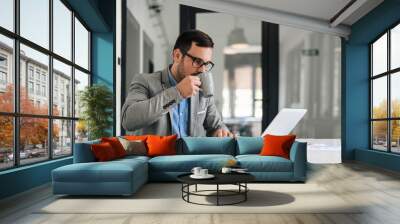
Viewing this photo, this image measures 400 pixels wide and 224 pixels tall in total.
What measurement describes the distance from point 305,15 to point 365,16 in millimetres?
1240

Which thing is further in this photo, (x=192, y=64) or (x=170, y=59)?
(x=170, y=59)

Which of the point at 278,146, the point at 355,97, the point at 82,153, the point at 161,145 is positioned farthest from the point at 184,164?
the point at 355,97

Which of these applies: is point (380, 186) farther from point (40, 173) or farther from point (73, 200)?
point (40, 173)

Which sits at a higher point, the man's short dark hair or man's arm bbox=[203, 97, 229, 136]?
the man's short dark hair

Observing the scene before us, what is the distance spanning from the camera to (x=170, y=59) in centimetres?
748

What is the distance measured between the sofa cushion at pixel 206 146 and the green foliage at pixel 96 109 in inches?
75.4

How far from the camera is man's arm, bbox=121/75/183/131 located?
245 inches

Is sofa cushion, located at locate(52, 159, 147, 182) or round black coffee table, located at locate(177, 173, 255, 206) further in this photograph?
sofa cushion, located at locate(52, 159, 147, 182)

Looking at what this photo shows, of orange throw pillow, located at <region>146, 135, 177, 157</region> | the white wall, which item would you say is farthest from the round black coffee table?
the white wall

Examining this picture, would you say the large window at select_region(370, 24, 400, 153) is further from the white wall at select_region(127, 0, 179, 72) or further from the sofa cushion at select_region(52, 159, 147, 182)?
the sofa cushion at select_region(52, 159, 147, 182)

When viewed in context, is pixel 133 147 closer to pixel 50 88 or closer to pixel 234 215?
pixel 50 88

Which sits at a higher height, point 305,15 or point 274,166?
point 305,15

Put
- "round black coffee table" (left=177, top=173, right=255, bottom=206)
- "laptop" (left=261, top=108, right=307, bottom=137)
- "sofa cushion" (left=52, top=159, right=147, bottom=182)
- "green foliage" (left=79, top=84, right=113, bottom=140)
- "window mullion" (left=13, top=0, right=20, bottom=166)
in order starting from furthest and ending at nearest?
"laptop" (left=261, top=108, right=307, bottom=137) → "green foliage" (left=79, top=84, right=113, bottom=140) → "window mullion" (left=13, top=0, right=20, bottom=166) → "sofa cushion" (left=52, top=159, right=147, bottom=182) → "round black coffee table" (left=177, top=173, right=255, bottom=206)

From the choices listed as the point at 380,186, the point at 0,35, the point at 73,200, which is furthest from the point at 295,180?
the point at 0,35
